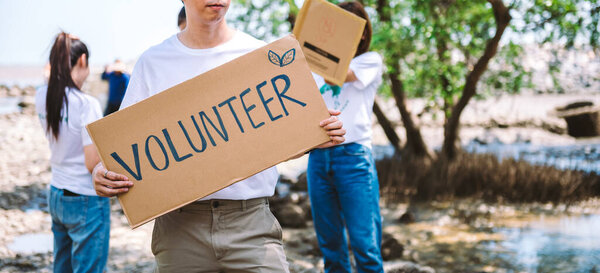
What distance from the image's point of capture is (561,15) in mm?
4965

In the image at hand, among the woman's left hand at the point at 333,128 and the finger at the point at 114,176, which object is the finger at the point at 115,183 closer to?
the finger at the point at 114,176

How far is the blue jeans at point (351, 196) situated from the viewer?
8.60ft

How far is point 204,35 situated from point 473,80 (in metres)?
5.07

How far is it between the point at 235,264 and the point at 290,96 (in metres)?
0.56

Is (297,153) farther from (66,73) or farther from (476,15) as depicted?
(476,15)

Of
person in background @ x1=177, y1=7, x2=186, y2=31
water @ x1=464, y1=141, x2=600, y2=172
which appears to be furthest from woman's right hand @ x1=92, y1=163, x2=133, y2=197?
water @ x1=464, y1=141, x2=600, y2=172

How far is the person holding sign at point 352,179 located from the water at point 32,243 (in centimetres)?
283

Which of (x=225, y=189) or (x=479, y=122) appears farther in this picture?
(x=479, y=122)

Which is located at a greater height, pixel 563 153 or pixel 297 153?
pixel 297 153

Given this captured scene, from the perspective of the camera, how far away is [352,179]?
2.64 metres

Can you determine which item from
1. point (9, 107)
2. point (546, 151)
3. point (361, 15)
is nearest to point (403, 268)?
point (361, 15)

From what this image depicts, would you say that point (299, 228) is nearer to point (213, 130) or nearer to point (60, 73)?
point (60, 73)

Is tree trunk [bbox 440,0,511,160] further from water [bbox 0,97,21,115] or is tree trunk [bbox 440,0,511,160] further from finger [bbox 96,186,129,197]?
water [bbox 0,97,21,115]

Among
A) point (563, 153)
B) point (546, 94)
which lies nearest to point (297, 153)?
point (563, 153)
